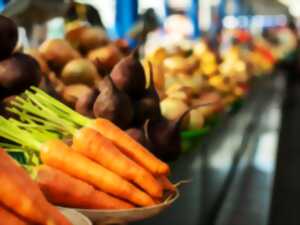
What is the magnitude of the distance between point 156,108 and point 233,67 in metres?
3.17

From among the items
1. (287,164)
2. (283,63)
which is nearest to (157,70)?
(287,164)

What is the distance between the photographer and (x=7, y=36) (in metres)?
1.63

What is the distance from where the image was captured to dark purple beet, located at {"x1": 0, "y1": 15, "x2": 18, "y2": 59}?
162 centimetres

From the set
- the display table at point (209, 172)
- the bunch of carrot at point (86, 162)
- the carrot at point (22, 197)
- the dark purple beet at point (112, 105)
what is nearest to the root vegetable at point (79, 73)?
Answer: the display table at point (209, 172)

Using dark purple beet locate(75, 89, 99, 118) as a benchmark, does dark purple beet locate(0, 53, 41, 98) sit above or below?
above

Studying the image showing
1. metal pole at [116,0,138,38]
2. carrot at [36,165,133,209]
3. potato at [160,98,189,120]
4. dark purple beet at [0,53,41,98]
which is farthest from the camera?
metal pole at [116,0,138,38]

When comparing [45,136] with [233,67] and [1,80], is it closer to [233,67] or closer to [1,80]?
[1,80]

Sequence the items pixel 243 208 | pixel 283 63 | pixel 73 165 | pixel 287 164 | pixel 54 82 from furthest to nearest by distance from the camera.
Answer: pixel 283 63 → pixel 287 164 → pixel 243 208 → pixel 54 82 → pixel 73 165

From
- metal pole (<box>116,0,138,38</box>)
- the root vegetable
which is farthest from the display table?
metal pole (<box>116,0,138,38</box>)

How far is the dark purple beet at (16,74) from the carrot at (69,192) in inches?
20.3

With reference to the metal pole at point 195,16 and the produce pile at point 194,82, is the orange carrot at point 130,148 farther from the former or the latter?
the metal pole at point 195,16

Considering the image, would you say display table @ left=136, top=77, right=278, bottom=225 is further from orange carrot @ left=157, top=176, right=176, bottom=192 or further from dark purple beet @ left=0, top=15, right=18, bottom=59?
dark purple beet @ left=0, top=15, right=18, bottom=59

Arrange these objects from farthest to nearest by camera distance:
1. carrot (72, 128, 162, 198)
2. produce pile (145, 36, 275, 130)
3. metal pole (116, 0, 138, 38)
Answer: metal pole (116, 0, 138, 38) → produce pile (145, 36, 275, 130) → carrot (72, 128, 162, 198)

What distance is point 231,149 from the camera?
3037mm
